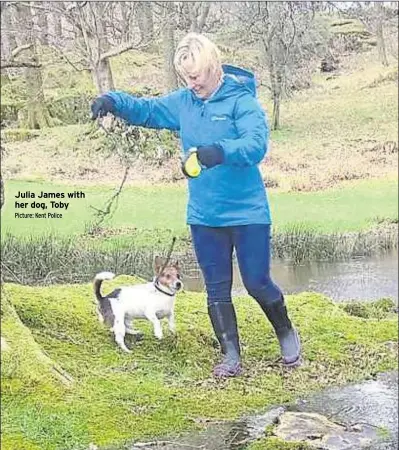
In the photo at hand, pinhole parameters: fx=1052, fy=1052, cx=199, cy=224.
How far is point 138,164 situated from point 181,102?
54cm

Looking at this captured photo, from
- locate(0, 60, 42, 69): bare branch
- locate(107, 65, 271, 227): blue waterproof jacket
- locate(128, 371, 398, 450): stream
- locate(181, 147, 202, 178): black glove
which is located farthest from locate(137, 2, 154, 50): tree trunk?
locate(128, 371, 398, 450): stream

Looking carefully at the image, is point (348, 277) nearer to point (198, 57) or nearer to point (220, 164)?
point (220, 164)

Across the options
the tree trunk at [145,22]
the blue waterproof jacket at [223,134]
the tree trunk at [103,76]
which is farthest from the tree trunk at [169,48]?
the blue waterproof jacket at [223,134]

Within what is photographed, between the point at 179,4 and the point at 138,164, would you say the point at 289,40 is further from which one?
the point at 138,164

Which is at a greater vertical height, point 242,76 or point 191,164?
point 242,76

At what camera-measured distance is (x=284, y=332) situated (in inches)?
136

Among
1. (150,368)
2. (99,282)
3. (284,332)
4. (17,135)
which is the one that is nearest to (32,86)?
(17,135)

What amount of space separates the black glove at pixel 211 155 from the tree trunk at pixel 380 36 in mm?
1420

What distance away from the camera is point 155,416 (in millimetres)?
3104

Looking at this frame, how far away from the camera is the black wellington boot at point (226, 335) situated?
3.35 metres

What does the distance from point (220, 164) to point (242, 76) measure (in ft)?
0.97

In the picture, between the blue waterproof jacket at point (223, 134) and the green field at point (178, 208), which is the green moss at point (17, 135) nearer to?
the green field at point (178, 208)

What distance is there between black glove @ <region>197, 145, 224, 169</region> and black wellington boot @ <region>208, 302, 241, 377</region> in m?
0.59

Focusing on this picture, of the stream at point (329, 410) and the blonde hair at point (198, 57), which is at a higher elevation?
the blonde hair at point (198, 57)
